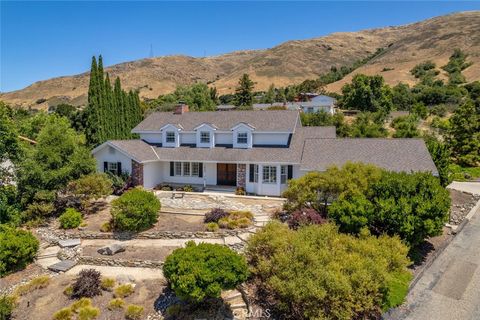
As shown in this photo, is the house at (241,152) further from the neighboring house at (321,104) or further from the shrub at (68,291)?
the neighboring house at (321,104)

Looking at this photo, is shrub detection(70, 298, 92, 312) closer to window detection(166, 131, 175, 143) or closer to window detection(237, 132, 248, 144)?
window detection(237, 132, 248, 144)

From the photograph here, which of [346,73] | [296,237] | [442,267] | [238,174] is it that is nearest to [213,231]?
[296,237]

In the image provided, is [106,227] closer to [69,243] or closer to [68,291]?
[69,243]

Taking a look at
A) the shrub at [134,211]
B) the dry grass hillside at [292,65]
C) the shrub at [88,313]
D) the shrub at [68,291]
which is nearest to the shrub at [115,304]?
the shrub at [88,313]

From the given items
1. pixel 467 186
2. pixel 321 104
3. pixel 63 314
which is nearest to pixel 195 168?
pixel 63 314

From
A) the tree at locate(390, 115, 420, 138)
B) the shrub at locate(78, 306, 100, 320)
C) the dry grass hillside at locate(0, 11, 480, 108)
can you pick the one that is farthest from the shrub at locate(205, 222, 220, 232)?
the dry grass hillside at locate(0, 11, 480, 108)

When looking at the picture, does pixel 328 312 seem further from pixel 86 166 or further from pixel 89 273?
pixel 86 166
